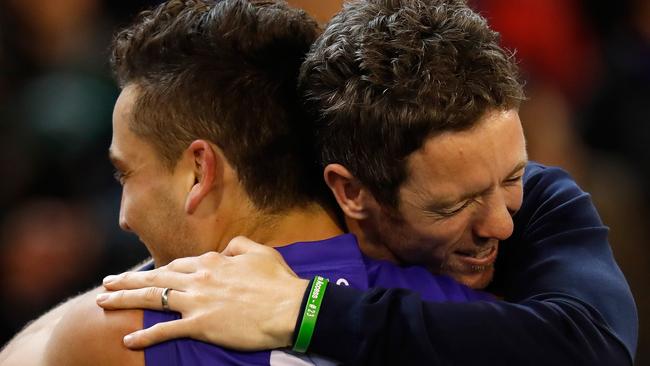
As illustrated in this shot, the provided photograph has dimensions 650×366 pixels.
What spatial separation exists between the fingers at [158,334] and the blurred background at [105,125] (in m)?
2.09

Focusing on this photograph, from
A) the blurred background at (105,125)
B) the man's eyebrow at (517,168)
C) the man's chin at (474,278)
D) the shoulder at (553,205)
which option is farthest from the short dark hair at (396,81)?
the blurred background at (105,125)

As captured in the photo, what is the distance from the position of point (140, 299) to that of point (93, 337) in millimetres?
98

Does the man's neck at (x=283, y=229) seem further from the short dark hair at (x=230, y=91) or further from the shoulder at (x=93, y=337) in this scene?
the shoulder at (x=93, y=337)

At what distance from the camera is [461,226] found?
6.17ft

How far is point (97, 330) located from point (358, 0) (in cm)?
76

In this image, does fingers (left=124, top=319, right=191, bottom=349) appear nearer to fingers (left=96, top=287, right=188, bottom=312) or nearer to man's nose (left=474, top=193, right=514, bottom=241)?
fingers (left=96, top=287, right=188, bottom=312)

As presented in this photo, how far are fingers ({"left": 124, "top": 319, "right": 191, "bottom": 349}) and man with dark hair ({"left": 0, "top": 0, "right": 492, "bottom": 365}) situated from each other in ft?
0.48

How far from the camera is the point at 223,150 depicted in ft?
6.07

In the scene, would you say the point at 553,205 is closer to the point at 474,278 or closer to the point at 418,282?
the point at 474,278

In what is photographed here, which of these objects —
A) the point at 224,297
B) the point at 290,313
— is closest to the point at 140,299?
the point at 224,297

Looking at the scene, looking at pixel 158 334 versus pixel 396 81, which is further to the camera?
pixel 396 81

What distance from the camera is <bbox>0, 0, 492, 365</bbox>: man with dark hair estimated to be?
A: 1848 millimetres

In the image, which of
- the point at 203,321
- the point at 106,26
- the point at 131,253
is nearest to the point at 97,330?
the point at 203,321

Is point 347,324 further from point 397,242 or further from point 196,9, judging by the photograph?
point 196,9
